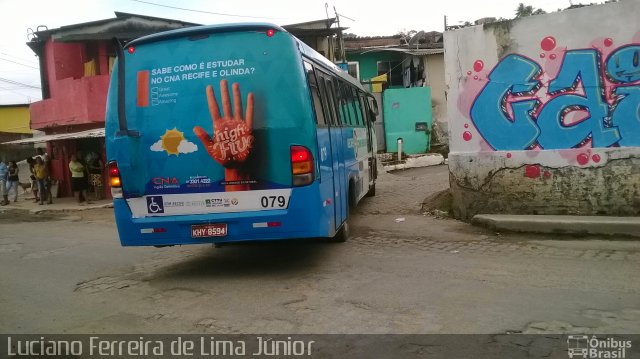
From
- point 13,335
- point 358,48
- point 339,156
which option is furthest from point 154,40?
point 358,48

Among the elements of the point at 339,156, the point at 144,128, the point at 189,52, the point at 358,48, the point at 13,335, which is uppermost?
the point at 358,48

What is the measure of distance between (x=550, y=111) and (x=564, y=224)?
5.90 feet

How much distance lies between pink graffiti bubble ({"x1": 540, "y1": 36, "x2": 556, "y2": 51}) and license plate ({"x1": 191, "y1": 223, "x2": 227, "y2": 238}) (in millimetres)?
5673

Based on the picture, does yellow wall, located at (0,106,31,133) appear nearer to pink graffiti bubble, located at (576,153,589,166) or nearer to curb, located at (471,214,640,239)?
curb, located at (471,214,640,239)

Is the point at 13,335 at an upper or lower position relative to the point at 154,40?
lower

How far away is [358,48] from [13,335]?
72.8ft

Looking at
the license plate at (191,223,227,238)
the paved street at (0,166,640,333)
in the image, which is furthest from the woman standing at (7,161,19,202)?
the license plate at (191,223,227,238)

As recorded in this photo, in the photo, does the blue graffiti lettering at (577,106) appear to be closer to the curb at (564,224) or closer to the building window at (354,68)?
the curb at (564,224)

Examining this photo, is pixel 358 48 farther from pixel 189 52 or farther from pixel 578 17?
pixel 189 52

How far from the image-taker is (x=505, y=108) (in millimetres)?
7801

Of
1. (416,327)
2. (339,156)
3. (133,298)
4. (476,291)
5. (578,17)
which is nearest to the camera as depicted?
(416,327)

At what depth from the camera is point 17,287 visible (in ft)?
19.7

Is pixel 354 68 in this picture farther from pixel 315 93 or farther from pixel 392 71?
pixel 315 93

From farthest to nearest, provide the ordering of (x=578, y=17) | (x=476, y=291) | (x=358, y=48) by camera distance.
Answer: (x=358, y=48)
(x=578, y=17)
(x=476, y=291)
